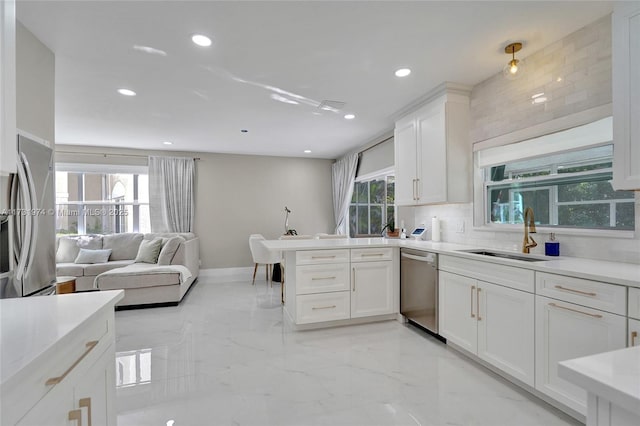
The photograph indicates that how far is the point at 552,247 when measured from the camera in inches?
88.4

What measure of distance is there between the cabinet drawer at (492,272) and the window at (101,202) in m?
5.39

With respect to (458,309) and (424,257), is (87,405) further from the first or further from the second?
(424,257)

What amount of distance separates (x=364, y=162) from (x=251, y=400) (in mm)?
4272

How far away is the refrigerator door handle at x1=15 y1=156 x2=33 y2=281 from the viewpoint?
1.95 m

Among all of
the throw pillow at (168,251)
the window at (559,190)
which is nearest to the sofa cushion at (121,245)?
the throw pillow at (168,251)

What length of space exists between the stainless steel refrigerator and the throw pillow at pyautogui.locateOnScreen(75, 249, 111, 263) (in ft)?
9.01

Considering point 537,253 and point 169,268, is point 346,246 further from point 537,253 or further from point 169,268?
point 169,268

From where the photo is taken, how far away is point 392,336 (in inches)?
116

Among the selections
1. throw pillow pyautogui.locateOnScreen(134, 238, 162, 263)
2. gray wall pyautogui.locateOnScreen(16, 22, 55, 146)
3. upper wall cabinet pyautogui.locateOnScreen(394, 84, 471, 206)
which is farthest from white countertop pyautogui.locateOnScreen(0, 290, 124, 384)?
throw pillow pyautogui.locateOnScreen(134, 238, 162, 263)

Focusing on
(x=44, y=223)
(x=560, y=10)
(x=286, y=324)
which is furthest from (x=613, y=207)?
(x=44, y=223)

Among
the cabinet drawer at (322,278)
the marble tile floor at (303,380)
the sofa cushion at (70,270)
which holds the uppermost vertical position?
the cabinet drawer at (322,278)

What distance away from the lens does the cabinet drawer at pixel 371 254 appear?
321cm

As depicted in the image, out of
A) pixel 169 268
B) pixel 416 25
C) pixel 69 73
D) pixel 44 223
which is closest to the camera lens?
pixel 416 25

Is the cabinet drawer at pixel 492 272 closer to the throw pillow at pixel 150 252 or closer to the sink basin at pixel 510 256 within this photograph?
the sink basin at pixel 510 256
